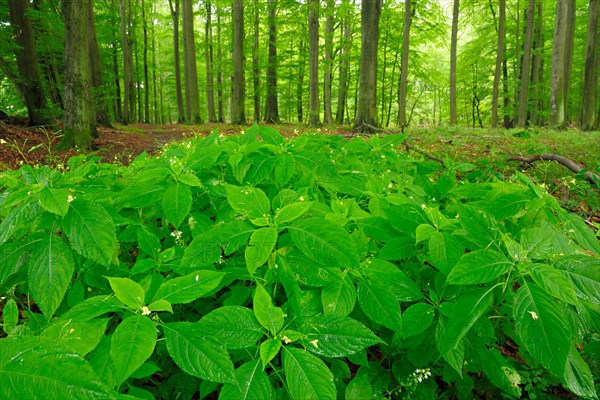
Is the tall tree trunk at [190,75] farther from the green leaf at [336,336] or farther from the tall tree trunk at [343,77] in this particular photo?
the green leaf at [336,336]

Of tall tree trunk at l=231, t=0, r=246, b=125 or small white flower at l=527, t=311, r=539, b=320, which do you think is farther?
tall tree trunk at l=231, t=0, r=246, b=125

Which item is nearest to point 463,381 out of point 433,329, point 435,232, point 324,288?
point 433,329

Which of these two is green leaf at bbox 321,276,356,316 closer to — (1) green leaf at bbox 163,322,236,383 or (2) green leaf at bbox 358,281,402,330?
(2) green leaf at bbox 358,281,402,330

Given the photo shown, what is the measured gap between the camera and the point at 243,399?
864mm

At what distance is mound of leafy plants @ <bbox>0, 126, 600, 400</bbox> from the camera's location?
2.91 ft

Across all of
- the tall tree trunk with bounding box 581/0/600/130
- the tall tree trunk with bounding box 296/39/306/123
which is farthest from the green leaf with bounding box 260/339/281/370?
the tall tree trunk with bounding box 296/39/306/123

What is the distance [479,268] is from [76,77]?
8.35 meters

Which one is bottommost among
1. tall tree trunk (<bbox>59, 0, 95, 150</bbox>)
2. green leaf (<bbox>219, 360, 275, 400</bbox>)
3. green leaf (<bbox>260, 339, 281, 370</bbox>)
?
green leaf (<bbox>219, 360, 275, 400</bbox>)

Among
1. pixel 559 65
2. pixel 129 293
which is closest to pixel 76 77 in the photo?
pixel 129 293

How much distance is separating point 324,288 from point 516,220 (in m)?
1.16

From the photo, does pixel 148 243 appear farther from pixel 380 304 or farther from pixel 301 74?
pixel 301 74

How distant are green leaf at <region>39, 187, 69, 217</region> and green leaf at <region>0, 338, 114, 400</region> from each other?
1.68ft

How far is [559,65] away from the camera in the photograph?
13.2 metres

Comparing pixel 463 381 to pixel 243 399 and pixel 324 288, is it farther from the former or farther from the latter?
pixel 243 399
